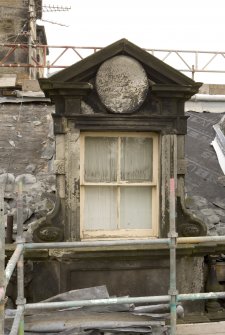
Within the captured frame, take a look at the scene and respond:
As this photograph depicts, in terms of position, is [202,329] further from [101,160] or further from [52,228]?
[101,160]

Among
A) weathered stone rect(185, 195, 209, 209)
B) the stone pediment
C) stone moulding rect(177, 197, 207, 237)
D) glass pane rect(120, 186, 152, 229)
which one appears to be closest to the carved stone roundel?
the stone pediment

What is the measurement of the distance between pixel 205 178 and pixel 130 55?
9.66 ft

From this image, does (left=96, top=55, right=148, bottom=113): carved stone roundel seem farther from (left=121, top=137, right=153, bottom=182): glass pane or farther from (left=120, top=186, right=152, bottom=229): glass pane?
(left=120, top=186, right=152, bottom=229): glass pane

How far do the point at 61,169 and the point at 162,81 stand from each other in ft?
5.88

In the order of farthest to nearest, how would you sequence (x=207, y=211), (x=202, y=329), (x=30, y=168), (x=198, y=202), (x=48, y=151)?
1. (x=48, y=151)
2. (x=30, y=168)
3. (x=198, y=202)
4. (x=207, y=211)
5. (x=202, y=329)

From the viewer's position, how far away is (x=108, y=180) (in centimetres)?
589

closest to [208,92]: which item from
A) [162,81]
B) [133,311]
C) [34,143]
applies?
[34,143]

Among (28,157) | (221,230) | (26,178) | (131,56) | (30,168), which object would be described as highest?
(131,56)

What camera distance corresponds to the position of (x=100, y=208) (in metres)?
5.90

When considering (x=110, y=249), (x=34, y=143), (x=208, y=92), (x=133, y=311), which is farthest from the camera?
(x=208, y=92)

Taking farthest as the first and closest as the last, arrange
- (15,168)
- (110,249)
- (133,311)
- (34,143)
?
(34,143) < (15,168) < (110,249) < (133,311)

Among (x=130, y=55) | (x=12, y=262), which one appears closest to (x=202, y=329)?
(x=12, y=262)

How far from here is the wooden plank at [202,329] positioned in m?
4.72

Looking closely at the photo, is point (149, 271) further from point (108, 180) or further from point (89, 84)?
point (89, 84)
